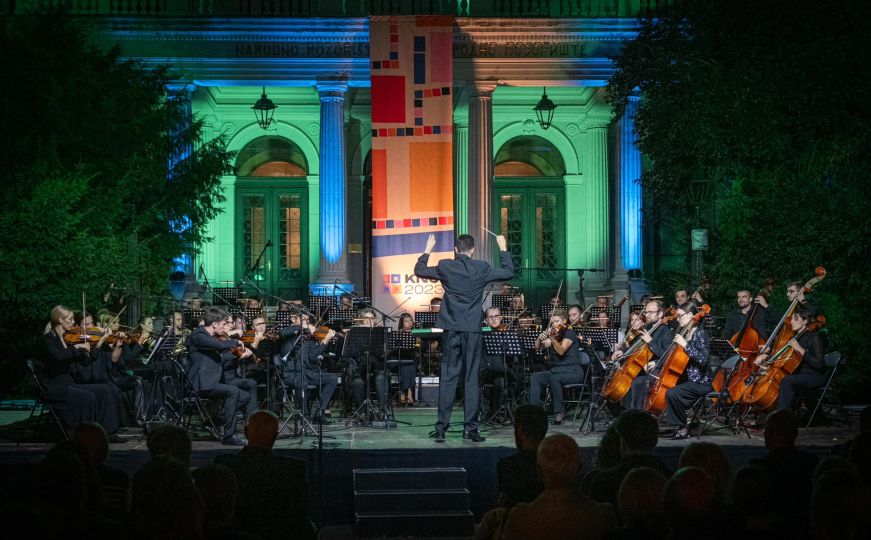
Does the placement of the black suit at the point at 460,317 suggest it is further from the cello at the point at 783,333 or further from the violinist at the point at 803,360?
the violinist at the point at 803,360

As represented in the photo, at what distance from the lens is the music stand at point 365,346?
47.1 ft

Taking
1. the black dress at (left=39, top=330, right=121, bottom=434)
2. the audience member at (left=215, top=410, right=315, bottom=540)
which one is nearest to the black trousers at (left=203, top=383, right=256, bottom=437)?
the black dress at (left=39, top=330, right=121, bottom=434)

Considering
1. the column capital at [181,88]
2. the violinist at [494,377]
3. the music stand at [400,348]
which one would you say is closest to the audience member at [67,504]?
the music stand at [400,348]

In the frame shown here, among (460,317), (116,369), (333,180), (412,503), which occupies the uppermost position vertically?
(333,180)

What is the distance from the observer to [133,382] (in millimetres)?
14781

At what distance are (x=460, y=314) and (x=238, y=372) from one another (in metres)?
5.13

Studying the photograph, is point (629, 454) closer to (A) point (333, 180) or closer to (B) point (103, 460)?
(B) point (103, 460)

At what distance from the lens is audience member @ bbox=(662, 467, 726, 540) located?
4.59 m

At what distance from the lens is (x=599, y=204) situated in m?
28.5

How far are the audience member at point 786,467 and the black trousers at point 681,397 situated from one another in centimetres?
674

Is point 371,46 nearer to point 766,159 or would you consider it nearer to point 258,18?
point 258,18

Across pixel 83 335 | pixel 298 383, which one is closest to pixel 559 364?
pixel 298 383

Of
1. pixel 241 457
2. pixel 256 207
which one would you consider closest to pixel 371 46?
pixel 256 207

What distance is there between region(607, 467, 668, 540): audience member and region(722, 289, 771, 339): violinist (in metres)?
10.5
